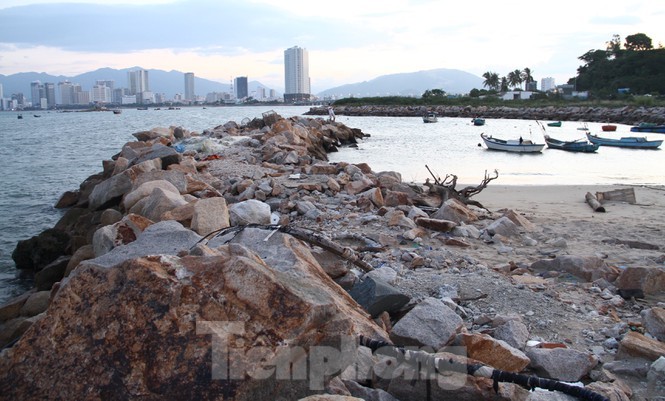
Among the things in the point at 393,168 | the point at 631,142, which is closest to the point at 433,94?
the point at 631,142

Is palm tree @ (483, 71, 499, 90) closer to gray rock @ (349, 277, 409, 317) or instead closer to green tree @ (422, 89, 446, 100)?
green tree @ (422, 89, 446, 100)

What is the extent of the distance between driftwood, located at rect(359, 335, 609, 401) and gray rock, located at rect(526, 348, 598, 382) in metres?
0.56

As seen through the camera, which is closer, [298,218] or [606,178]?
[298,218]

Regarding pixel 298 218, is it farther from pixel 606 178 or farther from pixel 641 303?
pixel 606 178

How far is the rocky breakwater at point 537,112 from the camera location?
153 feet

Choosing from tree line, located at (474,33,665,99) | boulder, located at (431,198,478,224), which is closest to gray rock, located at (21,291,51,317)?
boulder, located at (431,198,478,224)

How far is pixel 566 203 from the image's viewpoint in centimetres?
1017

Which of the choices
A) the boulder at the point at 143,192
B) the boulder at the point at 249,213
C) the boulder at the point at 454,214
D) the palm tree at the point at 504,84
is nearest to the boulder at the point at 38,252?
the boulder at the point at 143,192

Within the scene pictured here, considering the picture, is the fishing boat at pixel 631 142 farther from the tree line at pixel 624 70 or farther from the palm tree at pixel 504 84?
the palm tree at pixel 504 84

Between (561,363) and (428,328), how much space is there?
77 cm

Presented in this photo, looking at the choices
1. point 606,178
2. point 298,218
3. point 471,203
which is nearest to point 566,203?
point 471,203

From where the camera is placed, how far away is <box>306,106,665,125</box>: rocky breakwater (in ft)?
153

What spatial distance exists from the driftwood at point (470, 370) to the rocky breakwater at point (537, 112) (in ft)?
147

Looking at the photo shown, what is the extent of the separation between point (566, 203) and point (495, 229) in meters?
3.97
